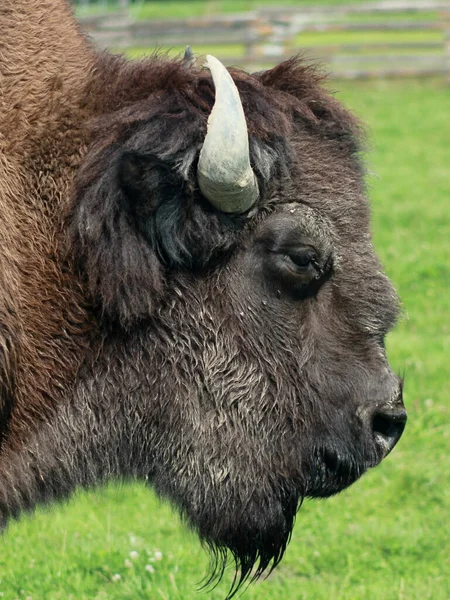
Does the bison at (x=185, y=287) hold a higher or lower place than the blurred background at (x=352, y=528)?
higher

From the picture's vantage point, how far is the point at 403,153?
1762 cm

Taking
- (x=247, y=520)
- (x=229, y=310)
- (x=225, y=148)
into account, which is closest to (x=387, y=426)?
(x=247, y=520)

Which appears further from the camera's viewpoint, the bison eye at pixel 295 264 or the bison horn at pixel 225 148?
the bison eye at pixel 295 264

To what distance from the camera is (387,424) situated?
3.95 m

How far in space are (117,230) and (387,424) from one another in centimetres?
126

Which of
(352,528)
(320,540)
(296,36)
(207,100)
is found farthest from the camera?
(296,36)

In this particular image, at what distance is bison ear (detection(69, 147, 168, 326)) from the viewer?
142 inches

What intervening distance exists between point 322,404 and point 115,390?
2.53 ft

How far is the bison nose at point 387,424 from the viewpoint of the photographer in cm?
390

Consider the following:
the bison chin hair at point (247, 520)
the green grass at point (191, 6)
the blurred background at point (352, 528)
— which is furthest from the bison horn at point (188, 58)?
the green grass at point (191, 6)

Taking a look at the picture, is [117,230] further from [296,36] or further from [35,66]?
[296,36]

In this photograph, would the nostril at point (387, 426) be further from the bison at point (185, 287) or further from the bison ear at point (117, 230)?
the bison ear at point (117, 230)

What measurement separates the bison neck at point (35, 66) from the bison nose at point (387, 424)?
162cm

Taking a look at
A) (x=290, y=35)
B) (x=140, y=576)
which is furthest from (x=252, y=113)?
(x=290, y=35)
